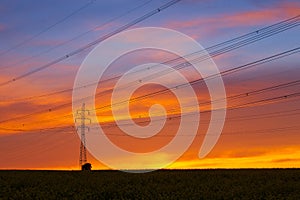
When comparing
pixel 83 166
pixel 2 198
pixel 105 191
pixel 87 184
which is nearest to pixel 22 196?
pixel 2 198

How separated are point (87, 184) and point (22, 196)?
10578 mm

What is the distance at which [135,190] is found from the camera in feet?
130

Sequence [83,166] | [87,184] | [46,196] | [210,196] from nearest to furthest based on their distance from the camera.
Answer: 1. [210,196]
2. [46,196]
3. [87,184]
4. [83,166]

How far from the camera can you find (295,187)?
3978cm

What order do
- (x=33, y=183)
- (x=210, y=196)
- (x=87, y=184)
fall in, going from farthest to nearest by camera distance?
(x=33, y=183) → (x=87, y=184) → (x=210, y=196)

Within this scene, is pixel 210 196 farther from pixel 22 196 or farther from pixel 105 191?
pixel 22 196

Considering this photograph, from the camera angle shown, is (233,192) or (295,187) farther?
(295,187)

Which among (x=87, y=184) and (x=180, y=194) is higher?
(x=87, y=184)

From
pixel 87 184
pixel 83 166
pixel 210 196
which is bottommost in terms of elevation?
pixel 210 196

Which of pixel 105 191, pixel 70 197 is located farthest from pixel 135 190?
pixel 70 197

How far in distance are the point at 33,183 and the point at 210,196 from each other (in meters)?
22.1

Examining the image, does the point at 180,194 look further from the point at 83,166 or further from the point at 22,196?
A: the point at 83,166

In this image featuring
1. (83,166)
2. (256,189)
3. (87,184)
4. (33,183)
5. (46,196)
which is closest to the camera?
(46,196)

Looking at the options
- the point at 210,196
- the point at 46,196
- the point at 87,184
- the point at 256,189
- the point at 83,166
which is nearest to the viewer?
the point at 210,196
